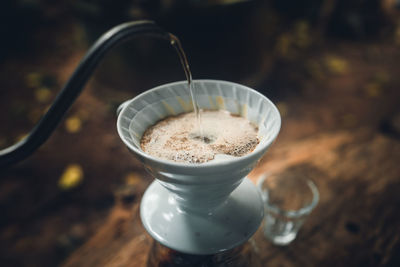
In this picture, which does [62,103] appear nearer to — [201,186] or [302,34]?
[201,186]

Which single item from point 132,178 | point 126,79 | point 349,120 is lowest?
point 132,178

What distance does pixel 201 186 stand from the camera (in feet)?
2.12

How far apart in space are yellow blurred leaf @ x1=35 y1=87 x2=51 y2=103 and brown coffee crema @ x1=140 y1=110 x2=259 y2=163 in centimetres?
314

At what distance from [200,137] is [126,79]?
101 inches

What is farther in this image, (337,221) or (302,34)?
(302,34)

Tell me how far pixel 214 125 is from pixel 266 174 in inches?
25.0

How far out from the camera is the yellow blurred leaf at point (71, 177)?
244 centimetres

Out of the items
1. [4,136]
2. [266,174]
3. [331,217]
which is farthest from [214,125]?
[4,136]

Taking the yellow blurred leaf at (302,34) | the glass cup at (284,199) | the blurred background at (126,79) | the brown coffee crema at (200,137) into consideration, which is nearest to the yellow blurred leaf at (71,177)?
the blurred background at (126,79)

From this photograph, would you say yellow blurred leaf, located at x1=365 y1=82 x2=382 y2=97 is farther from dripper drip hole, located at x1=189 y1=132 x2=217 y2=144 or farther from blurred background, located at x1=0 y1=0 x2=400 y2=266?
dripper drip hole, located at x1=189 y1=132 x2=217 y2=144

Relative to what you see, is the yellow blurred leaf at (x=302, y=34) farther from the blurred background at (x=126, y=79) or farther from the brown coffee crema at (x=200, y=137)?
the brown coffee crema at (x=200, y=137)

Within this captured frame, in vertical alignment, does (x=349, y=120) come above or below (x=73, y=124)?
above

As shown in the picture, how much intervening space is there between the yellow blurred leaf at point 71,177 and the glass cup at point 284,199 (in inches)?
67.9

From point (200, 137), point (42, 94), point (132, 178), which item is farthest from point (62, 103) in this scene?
point (42, 94)
